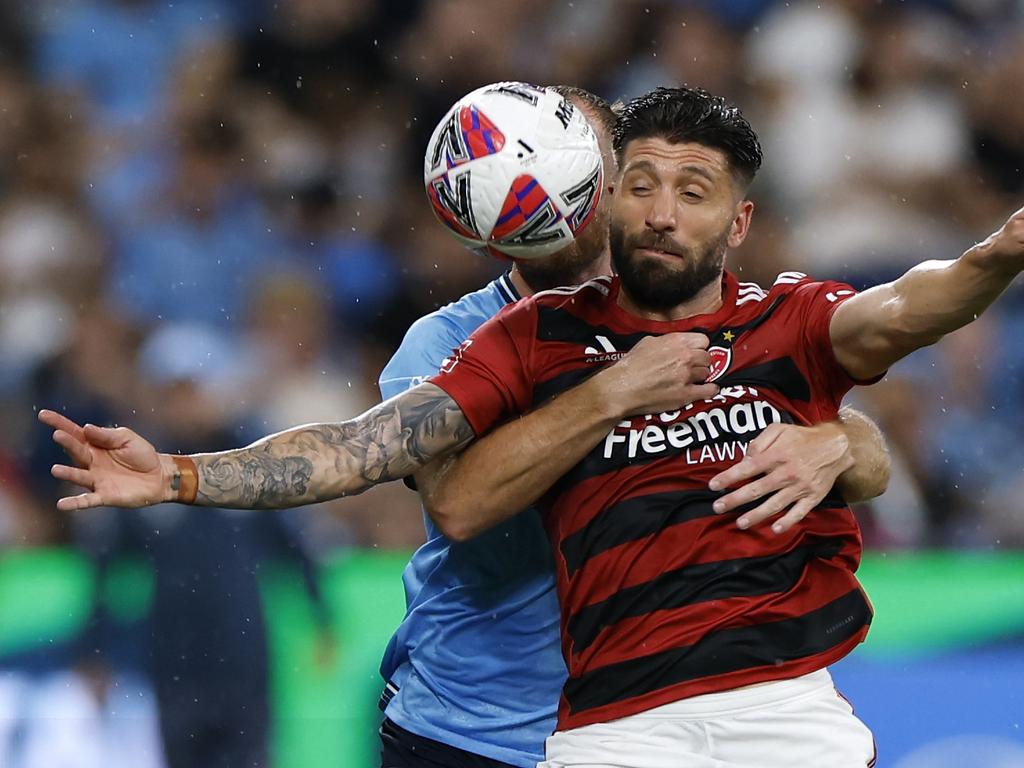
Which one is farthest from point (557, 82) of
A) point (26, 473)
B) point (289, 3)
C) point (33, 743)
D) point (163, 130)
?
point (33, 743)

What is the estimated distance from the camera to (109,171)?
7660mm

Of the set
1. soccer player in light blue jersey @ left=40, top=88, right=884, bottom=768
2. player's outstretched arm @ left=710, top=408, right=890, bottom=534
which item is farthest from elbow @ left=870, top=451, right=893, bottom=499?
player's outstretched arm @ left=710, top=408, right=890, bottom=534

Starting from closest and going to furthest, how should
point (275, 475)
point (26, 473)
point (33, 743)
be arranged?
point (275, 475) < point (33, 743) < point (26, 473)

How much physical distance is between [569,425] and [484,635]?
2.57 ft

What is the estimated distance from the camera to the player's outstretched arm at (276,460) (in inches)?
117

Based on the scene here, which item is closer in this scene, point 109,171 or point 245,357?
point 245,357

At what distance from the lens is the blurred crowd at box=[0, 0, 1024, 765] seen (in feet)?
22.3

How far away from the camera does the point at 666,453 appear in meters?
3.24

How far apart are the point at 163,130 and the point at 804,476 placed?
5.38m

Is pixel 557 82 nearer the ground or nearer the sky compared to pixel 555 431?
nearer the sky

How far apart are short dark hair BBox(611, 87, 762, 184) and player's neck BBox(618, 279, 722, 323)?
271 millimetres

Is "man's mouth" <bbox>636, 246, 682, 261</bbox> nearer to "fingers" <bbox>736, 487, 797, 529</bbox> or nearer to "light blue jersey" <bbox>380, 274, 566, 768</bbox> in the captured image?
"fingers" <bbox>736, 487, 797, 529</bbox>

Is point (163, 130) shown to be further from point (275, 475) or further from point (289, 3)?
point (275, 475)

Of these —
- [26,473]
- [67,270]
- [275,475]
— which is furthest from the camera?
[67,270]
